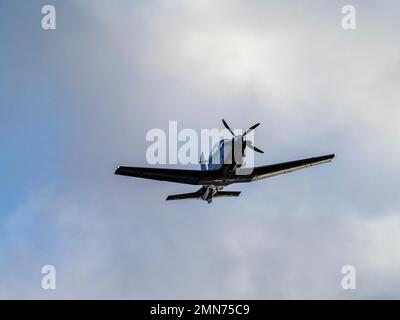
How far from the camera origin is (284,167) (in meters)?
51.8

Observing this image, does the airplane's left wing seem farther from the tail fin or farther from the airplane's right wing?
the airplane's right wing

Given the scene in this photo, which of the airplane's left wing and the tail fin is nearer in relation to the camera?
the airplane's left wing

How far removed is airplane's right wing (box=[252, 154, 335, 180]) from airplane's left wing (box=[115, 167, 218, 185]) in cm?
479

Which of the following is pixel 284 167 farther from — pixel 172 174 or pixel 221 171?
pixel 172 174

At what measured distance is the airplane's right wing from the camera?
50625 mm

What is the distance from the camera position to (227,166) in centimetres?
4738

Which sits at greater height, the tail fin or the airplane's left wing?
the tail fin

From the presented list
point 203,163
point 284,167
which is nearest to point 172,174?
point 203,163

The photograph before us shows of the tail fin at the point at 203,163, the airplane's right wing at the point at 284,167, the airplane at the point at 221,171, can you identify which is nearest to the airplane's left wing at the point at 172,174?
the airplane at the point at 221,171

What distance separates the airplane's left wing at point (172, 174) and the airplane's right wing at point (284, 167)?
479 centimetres

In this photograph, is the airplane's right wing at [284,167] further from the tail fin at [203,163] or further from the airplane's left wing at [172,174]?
the airplane's left wing at [172,174]

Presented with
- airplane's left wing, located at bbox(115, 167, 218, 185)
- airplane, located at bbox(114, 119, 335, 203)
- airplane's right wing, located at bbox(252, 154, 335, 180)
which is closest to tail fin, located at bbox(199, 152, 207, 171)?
airplane, located at bbox(114, 119, 335, 203)
